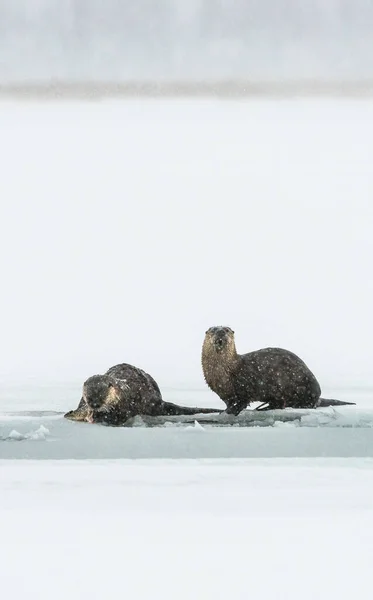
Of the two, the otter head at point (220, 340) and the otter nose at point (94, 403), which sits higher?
the otter head at point (220, 340)

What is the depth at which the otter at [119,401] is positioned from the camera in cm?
531

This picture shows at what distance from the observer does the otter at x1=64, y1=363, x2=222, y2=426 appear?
5312 millimetres

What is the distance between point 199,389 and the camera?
6.59 m

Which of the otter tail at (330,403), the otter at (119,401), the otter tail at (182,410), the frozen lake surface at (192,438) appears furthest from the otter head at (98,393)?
the otter tail at (330,403)

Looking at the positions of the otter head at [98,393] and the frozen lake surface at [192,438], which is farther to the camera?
the otter head at [98,393]

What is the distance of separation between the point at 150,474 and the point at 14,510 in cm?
61

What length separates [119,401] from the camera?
17.5ft

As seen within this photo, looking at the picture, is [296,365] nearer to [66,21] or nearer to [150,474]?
[150,474]

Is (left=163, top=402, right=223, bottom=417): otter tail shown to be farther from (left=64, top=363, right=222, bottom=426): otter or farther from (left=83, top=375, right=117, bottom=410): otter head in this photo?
(left=83, top=375, right=117, bottom=410): otter head

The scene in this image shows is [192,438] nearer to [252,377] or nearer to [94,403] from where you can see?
[94,403]

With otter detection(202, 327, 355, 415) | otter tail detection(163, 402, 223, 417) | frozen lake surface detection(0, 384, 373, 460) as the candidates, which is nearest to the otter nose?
frozen lake surface detection(0, 384, 373, 460)

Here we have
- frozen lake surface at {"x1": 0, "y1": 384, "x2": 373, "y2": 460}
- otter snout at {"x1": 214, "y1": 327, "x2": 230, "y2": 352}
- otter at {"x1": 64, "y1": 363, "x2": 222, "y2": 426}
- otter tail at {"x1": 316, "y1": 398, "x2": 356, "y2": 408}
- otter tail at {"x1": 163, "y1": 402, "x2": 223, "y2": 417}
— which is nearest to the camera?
frozen lake surface at {"x1": 0, "y1": 384, "x2": 373, "y2": 460}

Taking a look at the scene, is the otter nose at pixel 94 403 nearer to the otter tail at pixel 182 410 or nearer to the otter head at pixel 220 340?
the otter tail at pixel 182 410

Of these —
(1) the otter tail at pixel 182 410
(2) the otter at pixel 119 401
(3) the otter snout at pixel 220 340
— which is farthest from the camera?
(3) the otter snout at pixel 220 340
